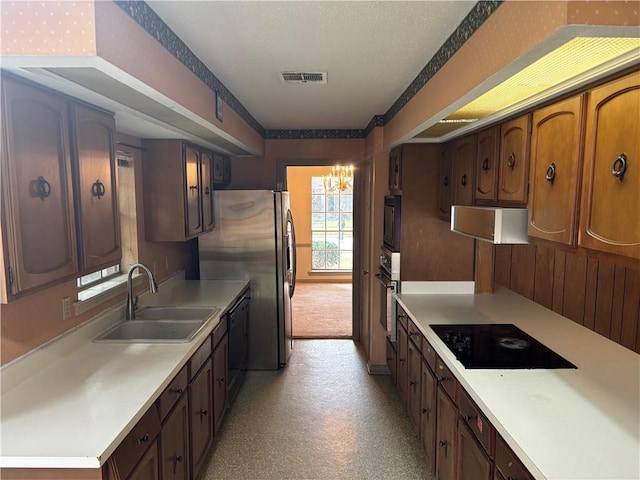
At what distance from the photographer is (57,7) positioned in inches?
43.1

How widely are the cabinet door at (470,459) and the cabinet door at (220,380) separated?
157 cm

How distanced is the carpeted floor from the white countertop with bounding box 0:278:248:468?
2.88 m

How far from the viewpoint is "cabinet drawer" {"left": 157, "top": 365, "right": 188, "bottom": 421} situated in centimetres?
177

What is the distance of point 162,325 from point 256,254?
4.39 ft

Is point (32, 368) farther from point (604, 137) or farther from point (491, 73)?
point (604, 137)

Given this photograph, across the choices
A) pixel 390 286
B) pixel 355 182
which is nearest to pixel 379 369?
pixel 390 286

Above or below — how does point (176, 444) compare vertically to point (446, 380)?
below

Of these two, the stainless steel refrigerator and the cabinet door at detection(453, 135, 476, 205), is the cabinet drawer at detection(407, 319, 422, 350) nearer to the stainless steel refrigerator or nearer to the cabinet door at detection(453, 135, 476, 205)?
the cabinet door at detection(453, 135, 476, 205)

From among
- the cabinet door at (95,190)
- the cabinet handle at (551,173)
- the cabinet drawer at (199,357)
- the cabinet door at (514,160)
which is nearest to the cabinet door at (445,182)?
the cabinet door at (514,160)

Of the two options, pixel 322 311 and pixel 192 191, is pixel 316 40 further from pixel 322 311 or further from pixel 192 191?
pixel 322 311

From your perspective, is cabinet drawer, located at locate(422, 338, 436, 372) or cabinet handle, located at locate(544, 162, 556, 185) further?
cabinet drawer, located at locate(422, 338, 436, 372)

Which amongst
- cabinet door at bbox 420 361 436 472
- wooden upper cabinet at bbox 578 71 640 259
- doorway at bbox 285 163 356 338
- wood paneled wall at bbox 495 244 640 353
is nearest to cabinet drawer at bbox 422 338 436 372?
cabinet door at bbox 420 361 436 472

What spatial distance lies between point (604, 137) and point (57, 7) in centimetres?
169

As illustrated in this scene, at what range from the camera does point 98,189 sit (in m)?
1.84
